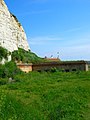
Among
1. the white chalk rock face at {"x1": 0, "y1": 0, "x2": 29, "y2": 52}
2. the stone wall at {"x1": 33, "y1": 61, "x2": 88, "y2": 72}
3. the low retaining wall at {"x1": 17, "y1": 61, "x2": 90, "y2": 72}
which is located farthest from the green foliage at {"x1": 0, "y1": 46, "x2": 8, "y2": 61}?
the stone wall at {"x1": 33, "y1": 61, "x2": 88, "y2": 72}

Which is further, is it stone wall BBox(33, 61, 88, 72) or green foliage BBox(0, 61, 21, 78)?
stone wall BBox(33, 61, 88, 72)

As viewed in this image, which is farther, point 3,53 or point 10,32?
point 10,32

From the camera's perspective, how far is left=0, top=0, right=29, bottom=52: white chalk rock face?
136 ft

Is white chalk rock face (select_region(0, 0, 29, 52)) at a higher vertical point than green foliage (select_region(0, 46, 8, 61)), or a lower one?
higher

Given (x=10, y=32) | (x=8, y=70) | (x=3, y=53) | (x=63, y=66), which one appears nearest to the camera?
(x=8, y=70)

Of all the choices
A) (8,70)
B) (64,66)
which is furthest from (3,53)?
(64,66)

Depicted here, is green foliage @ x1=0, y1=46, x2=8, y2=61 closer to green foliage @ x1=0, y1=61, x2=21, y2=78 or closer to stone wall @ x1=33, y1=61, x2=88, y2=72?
green foliage @ x1=0, y1=61, x2=21, y2=78

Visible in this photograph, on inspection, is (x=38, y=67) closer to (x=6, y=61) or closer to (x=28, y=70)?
(x=28, y=70)

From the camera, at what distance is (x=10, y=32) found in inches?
1769

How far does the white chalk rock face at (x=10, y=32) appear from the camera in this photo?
4155 cm

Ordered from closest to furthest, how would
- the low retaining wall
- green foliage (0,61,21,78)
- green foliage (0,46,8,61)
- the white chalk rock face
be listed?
A: 1. green foliage (0,61,21,78)
2. green foliage (0,46,8,61)
3. the white chalk rock face
4. the low retaining wall

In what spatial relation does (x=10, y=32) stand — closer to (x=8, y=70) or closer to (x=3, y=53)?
(x=3, y=53)

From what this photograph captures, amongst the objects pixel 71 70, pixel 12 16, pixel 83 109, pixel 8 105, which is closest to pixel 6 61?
pixel 71 70

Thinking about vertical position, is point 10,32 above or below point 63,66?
above
